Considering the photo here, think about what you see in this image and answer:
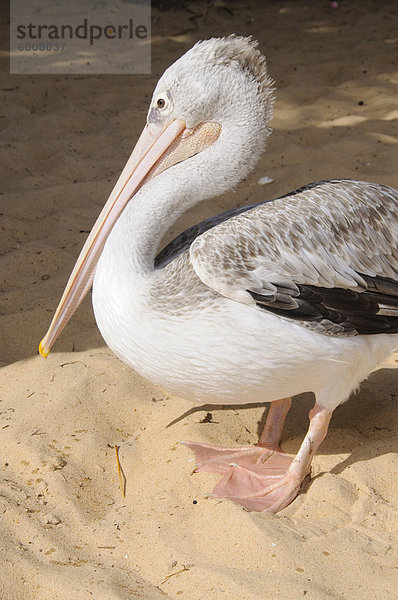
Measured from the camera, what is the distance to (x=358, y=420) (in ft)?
10.1

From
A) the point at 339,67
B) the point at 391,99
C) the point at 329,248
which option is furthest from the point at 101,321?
the point at 339,67

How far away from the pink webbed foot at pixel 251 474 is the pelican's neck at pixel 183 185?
770 millimetres

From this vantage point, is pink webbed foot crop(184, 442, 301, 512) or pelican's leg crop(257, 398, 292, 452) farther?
pelican's leg crop(257, 398, 292, 452)

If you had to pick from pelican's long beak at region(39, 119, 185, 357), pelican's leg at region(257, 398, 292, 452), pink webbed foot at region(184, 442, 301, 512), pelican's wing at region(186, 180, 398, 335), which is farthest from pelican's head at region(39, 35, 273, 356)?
pelican's leg at region(257, 398, 292, 452)

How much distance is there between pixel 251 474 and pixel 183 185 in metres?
1.09

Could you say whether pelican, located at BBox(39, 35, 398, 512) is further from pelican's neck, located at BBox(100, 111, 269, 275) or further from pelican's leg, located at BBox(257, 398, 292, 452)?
pelican's leg, located at BBox(257, 398, 292, 452)

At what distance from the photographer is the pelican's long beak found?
2.77 m

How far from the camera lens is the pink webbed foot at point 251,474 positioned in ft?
8.73

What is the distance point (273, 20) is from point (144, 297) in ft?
19.2

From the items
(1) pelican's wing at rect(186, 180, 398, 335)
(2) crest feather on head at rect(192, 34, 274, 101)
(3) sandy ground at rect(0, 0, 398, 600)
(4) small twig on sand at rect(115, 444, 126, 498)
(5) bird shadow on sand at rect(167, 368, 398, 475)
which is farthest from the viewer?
(5) bird shadow on sand at rect(167, 368, 398, 475)

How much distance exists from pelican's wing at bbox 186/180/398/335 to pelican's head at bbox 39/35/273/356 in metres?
0.26

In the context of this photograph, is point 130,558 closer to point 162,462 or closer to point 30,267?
point 162,462

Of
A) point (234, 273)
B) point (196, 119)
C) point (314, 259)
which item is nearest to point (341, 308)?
point (314, 259)

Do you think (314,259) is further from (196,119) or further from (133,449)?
(133,449)
